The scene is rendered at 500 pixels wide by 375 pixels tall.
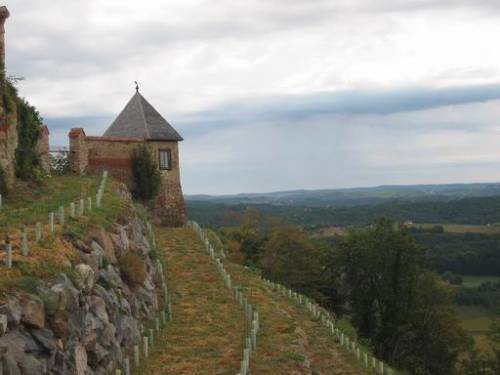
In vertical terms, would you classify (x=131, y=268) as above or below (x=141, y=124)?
below

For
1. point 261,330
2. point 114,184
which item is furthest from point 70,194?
point 261,330

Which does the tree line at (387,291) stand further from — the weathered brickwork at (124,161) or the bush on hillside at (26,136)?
the bush on hillside at (26,136)

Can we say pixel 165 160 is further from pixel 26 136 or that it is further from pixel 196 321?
pixel 196 321

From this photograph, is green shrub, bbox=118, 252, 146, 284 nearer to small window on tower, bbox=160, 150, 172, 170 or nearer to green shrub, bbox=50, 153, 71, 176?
green shrub, bbox=50, 153, 71, 176

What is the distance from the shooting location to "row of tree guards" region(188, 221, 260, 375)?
64.8 ft

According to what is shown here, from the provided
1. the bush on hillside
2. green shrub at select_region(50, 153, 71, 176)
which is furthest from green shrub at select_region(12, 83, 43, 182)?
green shrub at select_region(50, 153, 71, 176)

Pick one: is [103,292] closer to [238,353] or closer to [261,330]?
[238,353]

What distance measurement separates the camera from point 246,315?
26.4 m

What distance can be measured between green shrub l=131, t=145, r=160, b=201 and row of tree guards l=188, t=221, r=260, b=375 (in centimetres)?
532

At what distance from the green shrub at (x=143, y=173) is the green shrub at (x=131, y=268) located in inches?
647

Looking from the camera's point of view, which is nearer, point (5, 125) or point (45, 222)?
point (45, 222)

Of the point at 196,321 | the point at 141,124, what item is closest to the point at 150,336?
the point at 196,321

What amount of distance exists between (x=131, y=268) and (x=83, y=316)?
249 inches

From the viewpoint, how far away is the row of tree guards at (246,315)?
19.8 m
